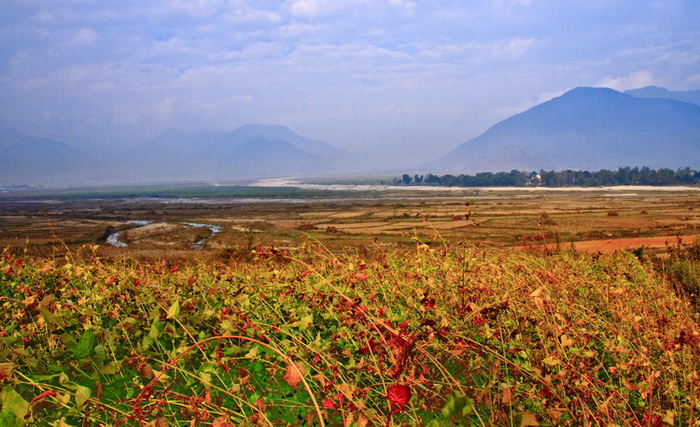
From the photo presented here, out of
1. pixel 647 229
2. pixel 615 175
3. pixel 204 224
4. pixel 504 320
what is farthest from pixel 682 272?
pixel 615 175

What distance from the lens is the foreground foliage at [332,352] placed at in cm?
192

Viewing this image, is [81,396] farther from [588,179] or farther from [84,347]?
[588,179]

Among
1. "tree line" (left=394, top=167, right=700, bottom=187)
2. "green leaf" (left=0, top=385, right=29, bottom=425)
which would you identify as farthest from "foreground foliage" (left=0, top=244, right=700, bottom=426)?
"tree line" (left=394, top=167, right=700, bottom=187)

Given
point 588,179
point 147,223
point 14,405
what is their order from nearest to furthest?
point 14,405 → point 147,223 → point 588,179

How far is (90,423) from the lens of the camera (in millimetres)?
2373

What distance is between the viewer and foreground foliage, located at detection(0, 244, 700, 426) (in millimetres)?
1925

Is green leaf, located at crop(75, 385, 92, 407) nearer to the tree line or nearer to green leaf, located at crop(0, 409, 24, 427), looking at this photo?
green leaf, located at crop(0, 409, 24, 427)

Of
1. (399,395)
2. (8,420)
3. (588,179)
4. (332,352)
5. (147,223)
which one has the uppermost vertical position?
(588,179)

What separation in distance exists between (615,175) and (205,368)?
96986 mm

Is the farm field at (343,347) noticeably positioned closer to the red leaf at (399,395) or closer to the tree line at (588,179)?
the red leaf at (399,395)

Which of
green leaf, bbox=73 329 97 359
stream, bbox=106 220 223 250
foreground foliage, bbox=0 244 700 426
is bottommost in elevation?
stream, bbox=106 220 223 250

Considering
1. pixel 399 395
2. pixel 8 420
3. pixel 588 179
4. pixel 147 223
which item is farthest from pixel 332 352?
pixel 588 179

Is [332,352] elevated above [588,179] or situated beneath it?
situated beneath

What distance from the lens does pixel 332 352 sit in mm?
3260
